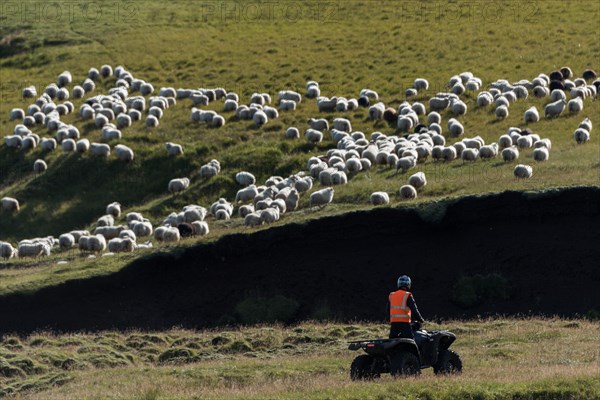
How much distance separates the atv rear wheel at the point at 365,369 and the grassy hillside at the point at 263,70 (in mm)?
15443

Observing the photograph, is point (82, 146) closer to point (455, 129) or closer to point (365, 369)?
point (455, 129)

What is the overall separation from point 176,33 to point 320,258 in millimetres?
38538

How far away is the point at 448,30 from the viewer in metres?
66.9

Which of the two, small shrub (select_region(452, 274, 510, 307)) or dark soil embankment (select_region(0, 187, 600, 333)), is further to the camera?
dark soil embankment (select_region(0, 187, 600, 333))

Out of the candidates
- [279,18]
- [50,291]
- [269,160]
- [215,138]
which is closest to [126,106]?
[215,138]

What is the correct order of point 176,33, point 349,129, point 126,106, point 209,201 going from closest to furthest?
1. point 209,201
2. point 349,129
3. point 126,106
4. point 176,33

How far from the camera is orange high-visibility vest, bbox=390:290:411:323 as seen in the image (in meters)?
21.3

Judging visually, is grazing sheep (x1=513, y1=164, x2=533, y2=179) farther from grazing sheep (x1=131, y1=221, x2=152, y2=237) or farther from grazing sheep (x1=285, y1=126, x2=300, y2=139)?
grazing sheep (x1=285, y1=126, x2=300, y2=139)

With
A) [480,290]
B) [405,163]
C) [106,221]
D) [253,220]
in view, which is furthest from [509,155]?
[106,221]

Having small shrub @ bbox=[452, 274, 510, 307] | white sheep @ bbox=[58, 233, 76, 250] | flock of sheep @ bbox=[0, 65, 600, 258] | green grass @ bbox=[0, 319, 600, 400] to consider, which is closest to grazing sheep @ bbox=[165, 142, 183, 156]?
flock of sheep @ bbox=[0, 65, 600, 258]

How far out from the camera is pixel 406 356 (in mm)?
21141

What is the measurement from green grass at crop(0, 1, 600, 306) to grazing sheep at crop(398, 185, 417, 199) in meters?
0.35

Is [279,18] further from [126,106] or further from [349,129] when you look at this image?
[349,129]

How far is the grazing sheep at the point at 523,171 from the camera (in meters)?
40.6
